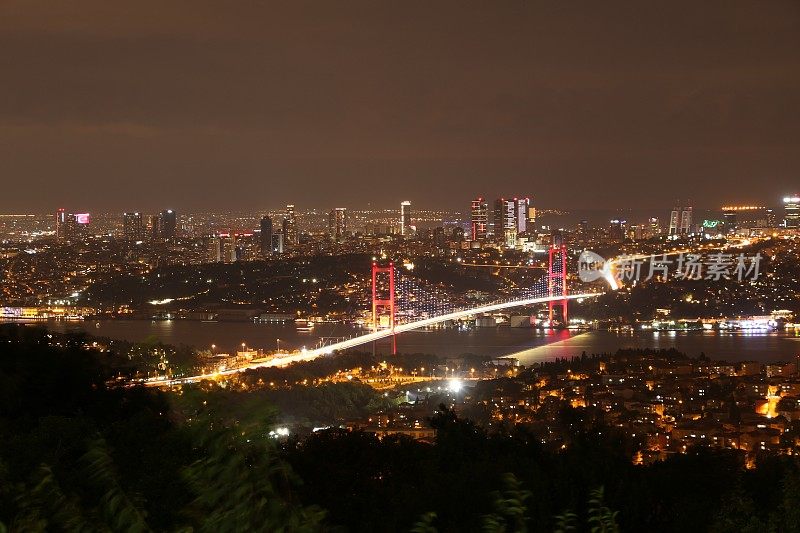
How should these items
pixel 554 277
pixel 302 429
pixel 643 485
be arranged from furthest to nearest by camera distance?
pixel 554 277 < pixel 302 429 < pixel 643 485

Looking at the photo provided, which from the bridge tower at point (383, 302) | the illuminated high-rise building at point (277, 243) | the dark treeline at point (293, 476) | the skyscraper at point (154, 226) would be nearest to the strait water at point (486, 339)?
the bridge tower at point (383, 302)

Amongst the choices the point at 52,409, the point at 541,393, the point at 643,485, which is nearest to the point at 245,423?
the point at 643,485

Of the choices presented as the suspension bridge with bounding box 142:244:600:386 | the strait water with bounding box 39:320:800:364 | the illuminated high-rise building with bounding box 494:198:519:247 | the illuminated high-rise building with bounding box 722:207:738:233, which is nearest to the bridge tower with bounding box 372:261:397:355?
the suspension bridge with bounding box 142:244:600:386

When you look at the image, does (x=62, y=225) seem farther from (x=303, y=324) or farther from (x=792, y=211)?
Result: (x=792, y=211)

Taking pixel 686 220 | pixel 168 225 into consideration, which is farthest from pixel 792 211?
pixel 168 225

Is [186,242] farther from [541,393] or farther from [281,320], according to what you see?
[541,393]
